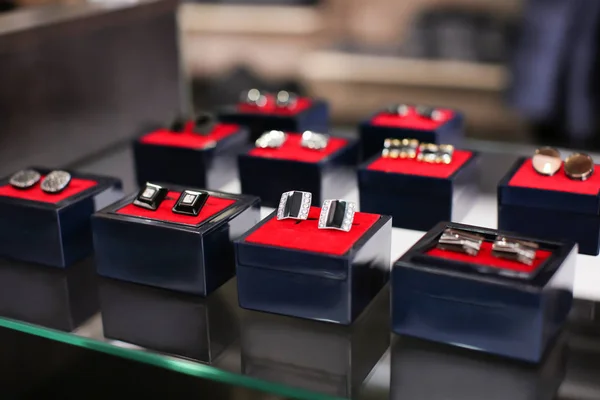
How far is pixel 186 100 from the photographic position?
1328 mm

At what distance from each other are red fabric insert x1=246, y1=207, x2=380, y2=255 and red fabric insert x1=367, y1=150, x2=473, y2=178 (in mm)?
154

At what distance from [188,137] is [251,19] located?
5.69ft

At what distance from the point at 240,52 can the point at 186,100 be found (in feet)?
4.90

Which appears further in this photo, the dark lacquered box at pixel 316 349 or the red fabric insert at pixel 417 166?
the red fabric insert at pixel 417 166

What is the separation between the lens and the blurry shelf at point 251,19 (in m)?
2.60

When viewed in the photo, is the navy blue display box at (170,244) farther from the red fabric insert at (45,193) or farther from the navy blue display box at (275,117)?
the navy blue display box at (275,117)

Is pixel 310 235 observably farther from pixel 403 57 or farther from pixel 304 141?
pixel 403 57

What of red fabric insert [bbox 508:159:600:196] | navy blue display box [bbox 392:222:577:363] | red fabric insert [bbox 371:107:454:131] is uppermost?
red fabric insert [bbox 371:107:454:131]

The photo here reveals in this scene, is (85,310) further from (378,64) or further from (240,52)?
(240,52)

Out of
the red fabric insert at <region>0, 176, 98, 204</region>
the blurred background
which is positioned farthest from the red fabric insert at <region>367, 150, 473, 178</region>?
the blurred background

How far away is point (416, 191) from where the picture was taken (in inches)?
33.2

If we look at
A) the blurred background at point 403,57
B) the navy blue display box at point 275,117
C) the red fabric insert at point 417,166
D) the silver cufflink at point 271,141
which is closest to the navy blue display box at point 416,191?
the red fabric insert at point 417,166

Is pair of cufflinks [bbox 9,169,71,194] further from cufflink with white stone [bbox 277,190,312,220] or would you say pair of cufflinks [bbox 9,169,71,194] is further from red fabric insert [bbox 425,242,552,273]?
red fabric insert [bbox 425,242,552,273]

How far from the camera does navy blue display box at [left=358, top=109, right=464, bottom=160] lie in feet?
3.32
